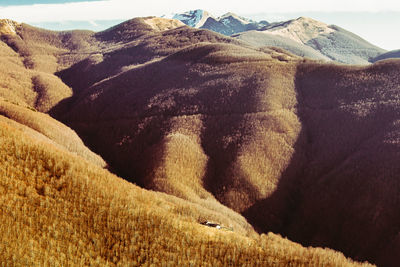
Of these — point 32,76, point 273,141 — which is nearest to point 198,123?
point 273,141

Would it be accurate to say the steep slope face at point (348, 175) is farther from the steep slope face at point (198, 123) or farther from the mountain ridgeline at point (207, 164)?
the steep slope face at point (198, 123)

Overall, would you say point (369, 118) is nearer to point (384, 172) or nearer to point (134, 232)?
point (384, 172)

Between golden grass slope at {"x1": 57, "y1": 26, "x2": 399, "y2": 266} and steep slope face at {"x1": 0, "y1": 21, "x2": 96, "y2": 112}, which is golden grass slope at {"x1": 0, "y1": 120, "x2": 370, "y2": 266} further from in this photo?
steep slope face at {"x1": 0, "y1": 21, "x2": 96, "y2": 112}

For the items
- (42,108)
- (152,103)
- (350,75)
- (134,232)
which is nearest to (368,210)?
(134,232)

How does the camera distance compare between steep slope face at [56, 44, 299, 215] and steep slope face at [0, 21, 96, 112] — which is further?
steep slope face at [0, 21, 96, 112]

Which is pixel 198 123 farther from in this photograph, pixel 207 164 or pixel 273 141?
pixel 273 141

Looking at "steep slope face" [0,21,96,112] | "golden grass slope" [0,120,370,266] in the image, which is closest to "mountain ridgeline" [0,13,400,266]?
"golden grass slope" [0,120,370,266]
